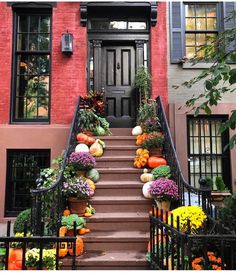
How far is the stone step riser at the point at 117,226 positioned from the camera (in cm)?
596

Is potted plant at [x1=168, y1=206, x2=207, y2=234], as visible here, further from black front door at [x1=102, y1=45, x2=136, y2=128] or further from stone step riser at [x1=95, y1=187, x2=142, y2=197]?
black front door at [x1=102, y1=45, x2=136, y2=128]

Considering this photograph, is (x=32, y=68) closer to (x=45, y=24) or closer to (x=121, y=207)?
(x=45, y=24)

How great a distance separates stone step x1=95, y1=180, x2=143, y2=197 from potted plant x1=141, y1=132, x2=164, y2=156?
976 mm

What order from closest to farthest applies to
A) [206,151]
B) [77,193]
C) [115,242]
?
1. [115,242]
2. [77,193]
3. [206,151]

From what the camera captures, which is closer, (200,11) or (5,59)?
(5,59)

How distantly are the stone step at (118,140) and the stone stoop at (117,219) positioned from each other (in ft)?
0.85

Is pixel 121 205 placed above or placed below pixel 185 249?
above

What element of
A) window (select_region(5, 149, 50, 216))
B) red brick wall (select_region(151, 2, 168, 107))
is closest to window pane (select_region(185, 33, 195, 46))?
red brick wall (select_region(151, 2, 168, 107))

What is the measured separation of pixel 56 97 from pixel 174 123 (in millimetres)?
3147

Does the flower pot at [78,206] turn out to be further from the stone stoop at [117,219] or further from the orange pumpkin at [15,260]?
the orange pumpkin at [15,260]

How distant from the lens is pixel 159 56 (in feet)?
29.9

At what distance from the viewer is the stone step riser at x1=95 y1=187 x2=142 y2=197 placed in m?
6.73

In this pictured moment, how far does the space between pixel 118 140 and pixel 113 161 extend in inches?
35.9

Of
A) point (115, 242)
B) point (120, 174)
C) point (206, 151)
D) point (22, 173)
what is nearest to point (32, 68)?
point (22, 173)
